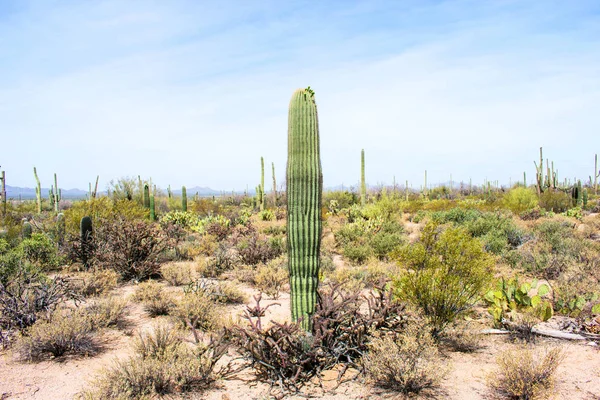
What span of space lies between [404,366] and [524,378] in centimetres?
119

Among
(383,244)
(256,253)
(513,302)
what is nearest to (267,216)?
(383,244)

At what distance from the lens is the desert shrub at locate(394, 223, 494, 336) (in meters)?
6.05

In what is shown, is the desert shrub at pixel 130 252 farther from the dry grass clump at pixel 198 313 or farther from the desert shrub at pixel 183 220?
the desert shrub at pixel 183 220

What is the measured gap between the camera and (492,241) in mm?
12102

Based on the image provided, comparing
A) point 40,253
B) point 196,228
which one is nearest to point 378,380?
point 40,253

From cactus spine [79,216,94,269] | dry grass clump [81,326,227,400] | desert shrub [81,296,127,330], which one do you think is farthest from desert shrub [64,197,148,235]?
dry grass clump [81,326,227,400]

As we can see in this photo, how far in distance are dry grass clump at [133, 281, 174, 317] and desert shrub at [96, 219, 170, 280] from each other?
174cm

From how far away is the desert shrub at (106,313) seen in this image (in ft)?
21.4

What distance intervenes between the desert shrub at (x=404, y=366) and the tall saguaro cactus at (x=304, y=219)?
0.96m

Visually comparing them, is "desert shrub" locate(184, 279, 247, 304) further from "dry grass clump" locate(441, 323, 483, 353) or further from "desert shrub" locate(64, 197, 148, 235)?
"desert shrub" locate(64, 197, 148, 235)

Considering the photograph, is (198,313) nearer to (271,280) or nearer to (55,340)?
(55,340)

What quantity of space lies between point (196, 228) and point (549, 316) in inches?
536

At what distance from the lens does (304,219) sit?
5.60m

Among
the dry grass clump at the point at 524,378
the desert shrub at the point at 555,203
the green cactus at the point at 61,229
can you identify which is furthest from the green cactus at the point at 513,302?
the desert shrub at the point at 555,203
